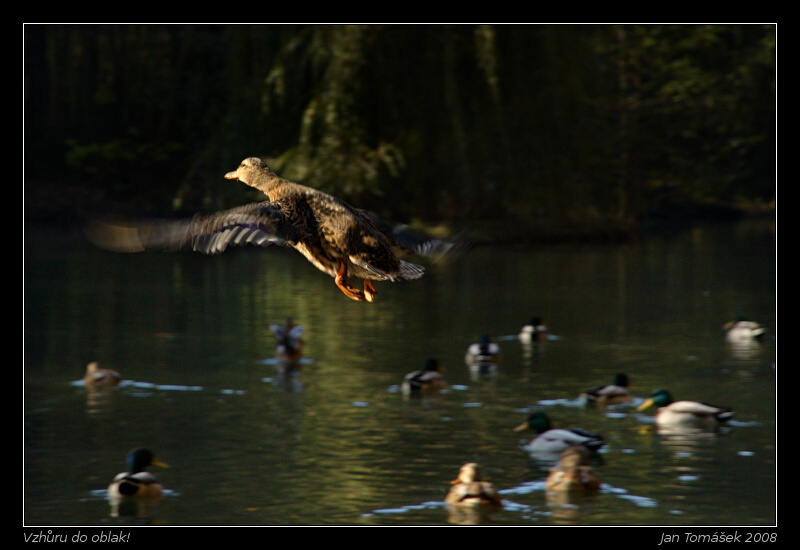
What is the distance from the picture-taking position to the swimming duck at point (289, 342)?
21672 millimetres

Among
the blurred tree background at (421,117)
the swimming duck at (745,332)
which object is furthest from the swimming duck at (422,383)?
the swimming duck at (745,332)

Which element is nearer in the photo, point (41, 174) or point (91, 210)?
point (91, 210)

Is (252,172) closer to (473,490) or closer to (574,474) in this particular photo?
(473,490)

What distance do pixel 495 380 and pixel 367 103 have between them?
8.67m

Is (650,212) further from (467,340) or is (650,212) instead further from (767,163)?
(467,340)

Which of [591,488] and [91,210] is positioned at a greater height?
[91,210]

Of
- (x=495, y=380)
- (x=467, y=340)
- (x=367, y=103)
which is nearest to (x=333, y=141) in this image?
(x=367, y=103)

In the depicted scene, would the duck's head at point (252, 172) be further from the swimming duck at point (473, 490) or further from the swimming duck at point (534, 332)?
the swimming duck at point (534, 332)

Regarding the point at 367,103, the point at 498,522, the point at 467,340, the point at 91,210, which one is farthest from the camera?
the point at 367,103

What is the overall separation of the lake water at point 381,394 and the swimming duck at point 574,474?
20 cm

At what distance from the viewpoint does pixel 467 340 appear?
23.9m

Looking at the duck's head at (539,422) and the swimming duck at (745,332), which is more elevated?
the swimming duck at (745,332)

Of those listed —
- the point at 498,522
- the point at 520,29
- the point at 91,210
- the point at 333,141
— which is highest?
the point at 520,29

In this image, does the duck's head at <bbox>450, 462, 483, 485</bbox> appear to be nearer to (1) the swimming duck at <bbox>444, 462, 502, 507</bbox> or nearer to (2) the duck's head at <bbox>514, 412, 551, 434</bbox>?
(1) the swimming duck at <bbox>444, 462, 502, 507</bbox>
